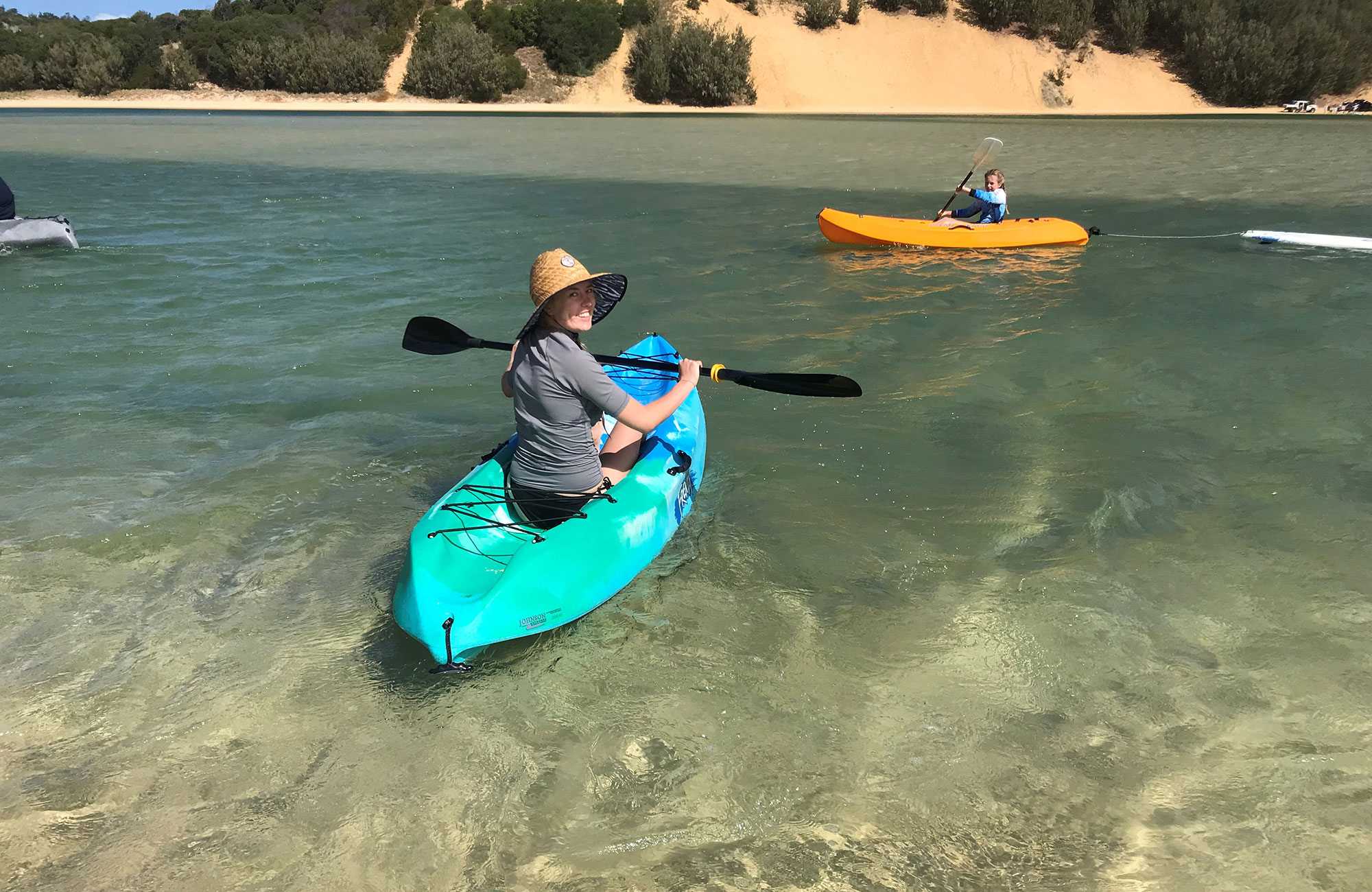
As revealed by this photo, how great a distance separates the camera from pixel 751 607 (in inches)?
167

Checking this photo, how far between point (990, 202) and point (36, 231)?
411 inches

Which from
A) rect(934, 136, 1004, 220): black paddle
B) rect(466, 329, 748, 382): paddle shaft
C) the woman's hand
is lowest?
rect(466, 329, 748, 382): paddle shaft

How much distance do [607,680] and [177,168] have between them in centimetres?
1924

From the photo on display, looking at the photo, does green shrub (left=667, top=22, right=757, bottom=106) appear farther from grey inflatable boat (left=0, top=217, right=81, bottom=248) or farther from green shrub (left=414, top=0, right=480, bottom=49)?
grey inflatable boat (left=0, top=217, right=81, bottom=248)

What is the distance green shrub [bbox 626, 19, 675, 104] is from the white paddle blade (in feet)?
99.1

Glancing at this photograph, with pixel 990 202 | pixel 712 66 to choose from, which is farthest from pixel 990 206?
pixel 712 66

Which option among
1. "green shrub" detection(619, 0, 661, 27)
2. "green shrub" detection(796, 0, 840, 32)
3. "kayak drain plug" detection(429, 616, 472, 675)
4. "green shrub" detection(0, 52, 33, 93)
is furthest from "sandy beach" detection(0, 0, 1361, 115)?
"kayak drain plug" detection(429, 616, 472, 675)

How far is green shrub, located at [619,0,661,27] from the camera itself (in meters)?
43.1

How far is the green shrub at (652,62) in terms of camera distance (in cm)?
3956

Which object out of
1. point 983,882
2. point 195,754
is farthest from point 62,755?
point 983,882

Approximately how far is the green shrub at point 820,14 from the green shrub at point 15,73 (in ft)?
117

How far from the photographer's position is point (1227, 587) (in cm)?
434

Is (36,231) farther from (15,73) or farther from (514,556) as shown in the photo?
(15,73)

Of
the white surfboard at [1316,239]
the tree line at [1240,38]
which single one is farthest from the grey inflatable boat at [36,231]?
the tree line at [1240,38]
